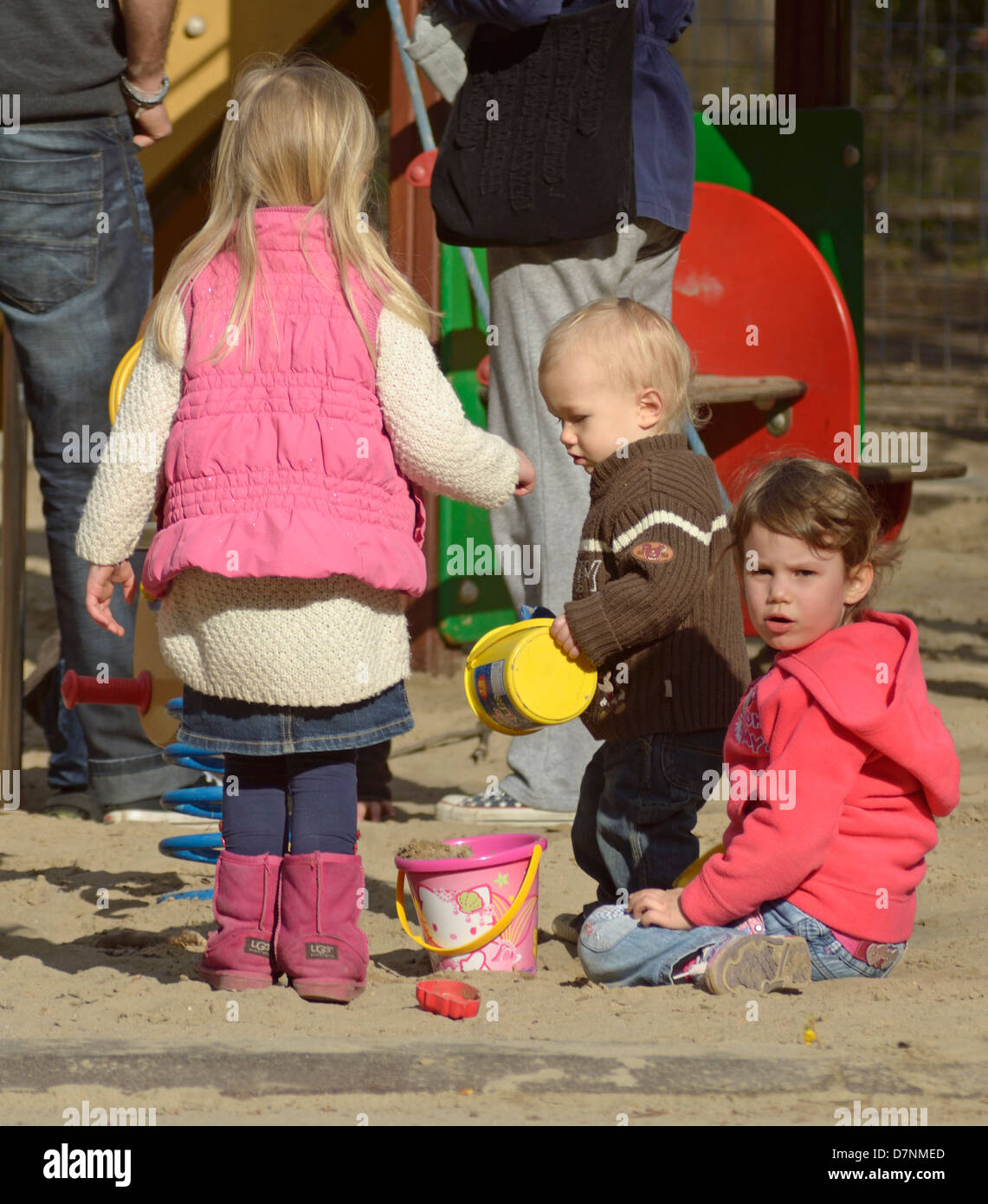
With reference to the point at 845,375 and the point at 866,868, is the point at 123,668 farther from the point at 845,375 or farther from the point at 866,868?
the point at 845,375

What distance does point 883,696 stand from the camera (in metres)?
2.27

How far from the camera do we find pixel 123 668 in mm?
3746

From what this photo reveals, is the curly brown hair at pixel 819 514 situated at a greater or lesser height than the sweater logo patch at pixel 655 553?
greater

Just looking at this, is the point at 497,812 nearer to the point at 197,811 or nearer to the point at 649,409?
the point at 197,811

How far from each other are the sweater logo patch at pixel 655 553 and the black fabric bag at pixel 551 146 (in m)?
1.01

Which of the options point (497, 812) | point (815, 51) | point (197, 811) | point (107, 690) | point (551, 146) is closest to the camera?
point (107, 690)

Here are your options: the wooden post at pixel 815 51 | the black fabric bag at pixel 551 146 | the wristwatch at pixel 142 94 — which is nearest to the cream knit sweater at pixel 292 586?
the black fabric bag at pixel 551 146

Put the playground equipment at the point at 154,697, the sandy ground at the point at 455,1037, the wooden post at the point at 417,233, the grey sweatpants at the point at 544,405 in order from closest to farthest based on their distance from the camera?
the sandy ground at the point at 455,1037 < the playground equipment at the point at 154,697 < the grey sweatpants at the point at 544,405 < the wooden post at the point at 417,233

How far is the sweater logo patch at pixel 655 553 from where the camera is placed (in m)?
2.43

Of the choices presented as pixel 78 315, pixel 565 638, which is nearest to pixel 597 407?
pixel 565 638

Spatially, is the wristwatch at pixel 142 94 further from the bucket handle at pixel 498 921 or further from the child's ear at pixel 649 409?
the bucket handle at pixel 498 921

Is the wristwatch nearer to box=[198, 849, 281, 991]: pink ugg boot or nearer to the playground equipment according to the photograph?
the playground equipment

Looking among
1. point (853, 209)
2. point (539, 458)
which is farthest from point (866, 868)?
point (853, 209)

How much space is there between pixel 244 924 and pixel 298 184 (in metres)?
1.14
